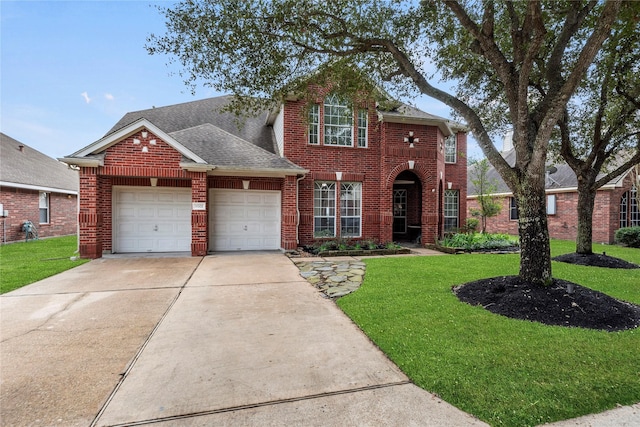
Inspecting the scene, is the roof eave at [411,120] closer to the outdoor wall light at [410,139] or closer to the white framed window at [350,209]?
the outdoor wall light at [410,139]

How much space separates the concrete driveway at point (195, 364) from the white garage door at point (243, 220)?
17.5ft

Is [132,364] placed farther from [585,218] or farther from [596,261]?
[585,218]

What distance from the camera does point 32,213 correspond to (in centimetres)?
1502

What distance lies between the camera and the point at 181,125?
15.1 metres

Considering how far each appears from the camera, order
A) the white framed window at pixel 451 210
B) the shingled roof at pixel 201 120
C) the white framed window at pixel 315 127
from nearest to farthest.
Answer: the white framed window at pixel 315 127, the shingled roof at pixel 201 120, the white framed window at pixel 451 210

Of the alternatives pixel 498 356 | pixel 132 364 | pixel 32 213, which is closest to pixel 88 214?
pixel 132 364

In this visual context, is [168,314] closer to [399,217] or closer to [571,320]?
[571,320]

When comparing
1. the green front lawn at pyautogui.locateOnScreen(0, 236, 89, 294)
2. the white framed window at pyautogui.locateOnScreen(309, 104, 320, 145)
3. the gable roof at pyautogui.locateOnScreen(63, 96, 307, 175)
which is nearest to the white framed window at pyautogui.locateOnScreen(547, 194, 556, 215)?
the white framed window at pyautogui.locateOnScreen(309, 104, 320, 145)

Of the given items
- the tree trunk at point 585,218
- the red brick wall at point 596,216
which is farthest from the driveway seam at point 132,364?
the red brick wall at point 596,216

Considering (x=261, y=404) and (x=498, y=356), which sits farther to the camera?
(x=498, y=356)

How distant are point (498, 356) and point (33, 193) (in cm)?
2037

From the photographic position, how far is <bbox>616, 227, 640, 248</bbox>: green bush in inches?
545

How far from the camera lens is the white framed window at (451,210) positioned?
15.9m

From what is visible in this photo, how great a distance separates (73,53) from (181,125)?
488 centimetres
